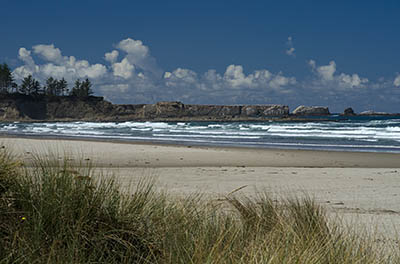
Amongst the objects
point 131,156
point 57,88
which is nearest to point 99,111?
point 57,88

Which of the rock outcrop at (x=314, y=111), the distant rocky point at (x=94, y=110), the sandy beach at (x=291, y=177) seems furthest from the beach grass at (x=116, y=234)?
the rock outcrop at (x=314, y=111)

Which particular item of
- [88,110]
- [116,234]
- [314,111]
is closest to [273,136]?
[116,234]

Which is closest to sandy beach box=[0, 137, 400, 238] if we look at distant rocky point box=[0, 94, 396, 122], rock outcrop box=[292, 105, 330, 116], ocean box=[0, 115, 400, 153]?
ocean box=[0, 115, 400, 153]

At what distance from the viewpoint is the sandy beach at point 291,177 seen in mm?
6434

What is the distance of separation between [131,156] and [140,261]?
13615 millimetres

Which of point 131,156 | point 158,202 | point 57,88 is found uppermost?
point 57,88

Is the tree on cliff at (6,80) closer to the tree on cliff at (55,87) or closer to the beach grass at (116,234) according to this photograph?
the tree on cliff at (55,87)

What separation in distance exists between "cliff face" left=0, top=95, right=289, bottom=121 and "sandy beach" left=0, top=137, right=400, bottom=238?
94.2 metres

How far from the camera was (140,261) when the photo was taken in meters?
2.89

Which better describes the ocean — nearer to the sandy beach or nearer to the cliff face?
the sandy beach

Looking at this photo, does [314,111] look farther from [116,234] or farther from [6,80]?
[116,234]

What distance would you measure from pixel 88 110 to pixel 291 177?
109501 millimetres

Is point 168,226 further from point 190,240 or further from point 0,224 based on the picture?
point 0,224

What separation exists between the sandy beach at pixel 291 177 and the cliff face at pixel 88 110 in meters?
94.2
